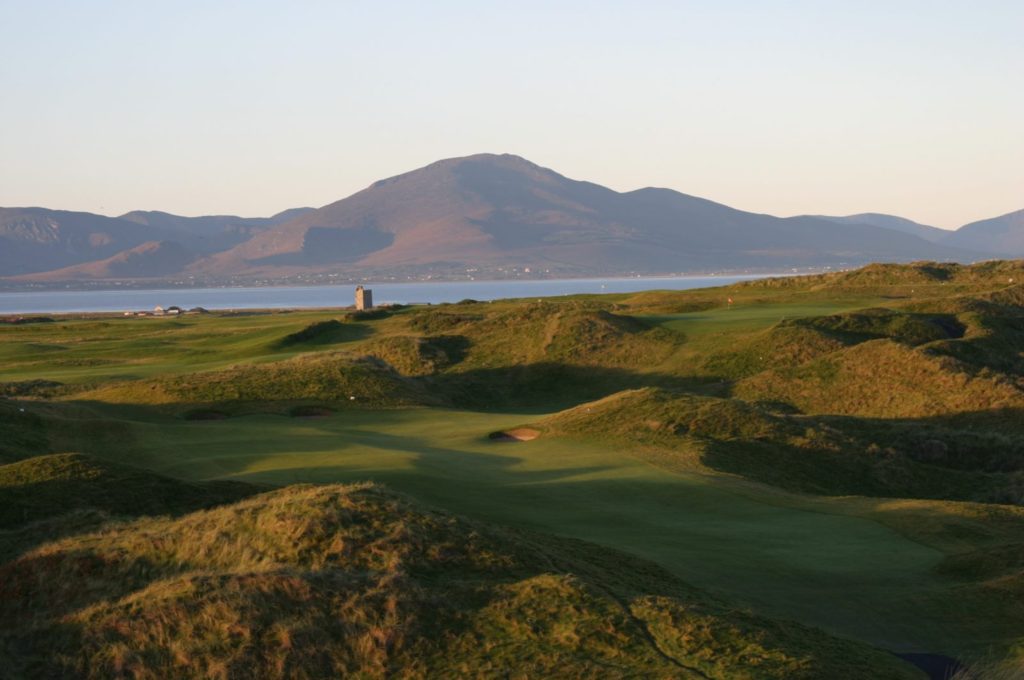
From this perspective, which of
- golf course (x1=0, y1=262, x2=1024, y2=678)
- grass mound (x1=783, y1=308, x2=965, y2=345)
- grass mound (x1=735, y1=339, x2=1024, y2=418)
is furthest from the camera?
grass mound (x1=783, y1=308, x2=965, y2=345)

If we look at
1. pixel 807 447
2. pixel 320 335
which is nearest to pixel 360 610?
pixel 807 447

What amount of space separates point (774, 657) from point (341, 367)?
124ft

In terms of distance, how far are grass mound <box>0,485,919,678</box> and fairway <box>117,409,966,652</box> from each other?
217 centimetres

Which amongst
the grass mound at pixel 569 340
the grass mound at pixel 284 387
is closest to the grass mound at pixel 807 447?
the grass mound at pixel 284 387

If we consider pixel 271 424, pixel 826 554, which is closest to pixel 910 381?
pixel 271 424

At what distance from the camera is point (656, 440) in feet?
116

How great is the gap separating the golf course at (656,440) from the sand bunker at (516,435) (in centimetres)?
17

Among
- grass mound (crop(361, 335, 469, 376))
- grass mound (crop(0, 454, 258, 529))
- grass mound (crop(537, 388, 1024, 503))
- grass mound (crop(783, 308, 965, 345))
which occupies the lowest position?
grass mound (crop(537, 388, 1024, 503))

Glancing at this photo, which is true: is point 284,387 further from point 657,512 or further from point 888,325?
point 888,325

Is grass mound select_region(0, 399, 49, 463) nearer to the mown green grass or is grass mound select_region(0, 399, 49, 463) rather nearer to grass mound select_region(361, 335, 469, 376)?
the mown green grass

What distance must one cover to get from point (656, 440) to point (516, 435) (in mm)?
5024

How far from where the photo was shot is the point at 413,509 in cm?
1844

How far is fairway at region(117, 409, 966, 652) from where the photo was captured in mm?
19062

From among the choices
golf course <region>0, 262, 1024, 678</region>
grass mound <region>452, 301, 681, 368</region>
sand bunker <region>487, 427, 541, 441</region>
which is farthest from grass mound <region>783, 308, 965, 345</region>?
sand bunker <region>487, 427, 541, 441</region>
